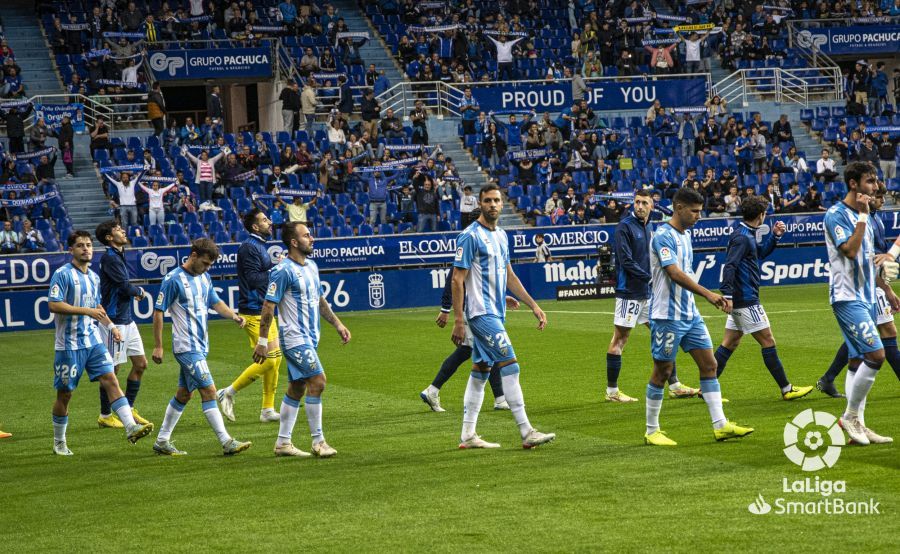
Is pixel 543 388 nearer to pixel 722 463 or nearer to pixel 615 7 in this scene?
pixel 722 463

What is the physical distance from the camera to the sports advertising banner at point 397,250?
89.6 ft

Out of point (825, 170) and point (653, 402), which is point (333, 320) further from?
point (825, 170)

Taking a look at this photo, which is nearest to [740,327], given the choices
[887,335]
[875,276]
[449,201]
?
[887,335]

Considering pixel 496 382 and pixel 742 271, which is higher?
pixel 742 271

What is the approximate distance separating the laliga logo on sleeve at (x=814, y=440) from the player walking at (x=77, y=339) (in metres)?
5.60

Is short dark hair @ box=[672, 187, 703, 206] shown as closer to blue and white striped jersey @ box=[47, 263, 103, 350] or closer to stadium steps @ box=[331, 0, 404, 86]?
blue and white striped jersey @ box=[47, 263, 103, 350]

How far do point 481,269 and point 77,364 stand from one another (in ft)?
12.6

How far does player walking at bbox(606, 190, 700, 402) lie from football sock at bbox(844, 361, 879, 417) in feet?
11.9

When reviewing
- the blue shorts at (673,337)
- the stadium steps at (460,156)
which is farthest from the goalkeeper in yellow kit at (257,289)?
the stadium steps at (460,156)

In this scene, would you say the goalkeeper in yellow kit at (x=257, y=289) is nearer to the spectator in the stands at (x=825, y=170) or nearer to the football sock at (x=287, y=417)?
the football sock at (x=287, y=417)

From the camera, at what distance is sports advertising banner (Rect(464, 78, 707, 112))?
38.2 metres

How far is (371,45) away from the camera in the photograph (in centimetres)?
4169

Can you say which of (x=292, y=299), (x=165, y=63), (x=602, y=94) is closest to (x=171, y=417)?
(x=292, y=299)

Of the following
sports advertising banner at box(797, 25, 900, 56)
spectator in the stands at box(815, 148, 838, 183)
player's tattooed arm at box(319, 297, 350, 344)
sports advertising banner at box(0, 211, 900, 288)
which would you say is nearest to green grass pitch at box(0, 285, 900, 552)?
player's tattooed arm at box(319, 297, 350, 344)
